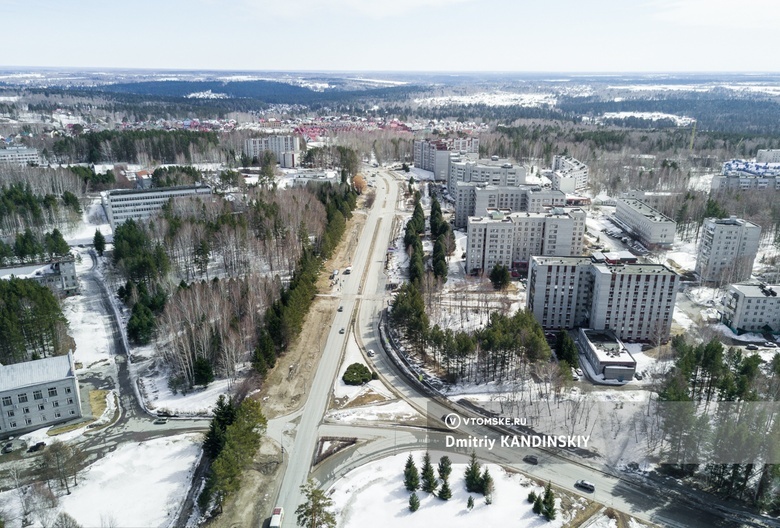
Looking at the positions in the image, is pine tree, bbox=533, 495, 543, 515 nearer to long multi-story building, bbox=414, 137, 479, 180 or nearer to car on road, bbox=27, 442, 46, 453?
car on road, bbox=27, 442, 46, 453

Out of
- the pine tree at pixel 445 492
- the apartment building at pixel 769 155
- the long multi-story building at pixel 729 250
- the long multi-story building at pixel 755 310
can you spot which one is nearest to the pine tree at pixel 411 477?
the pine tree at pixel 445 492

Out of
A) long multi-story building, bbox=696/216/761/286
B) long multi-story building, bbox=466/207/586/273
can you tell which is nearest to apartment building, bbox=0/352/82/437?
long multi-story building, bbox=466/207/586/273

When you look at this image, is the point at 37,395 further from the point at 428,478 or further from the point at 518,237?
the point at 518,237

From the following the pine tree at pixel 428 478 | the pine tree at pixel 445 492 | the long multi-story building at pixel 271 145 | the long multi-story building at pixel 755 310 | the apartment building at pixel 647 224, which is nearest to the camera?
the pine tree at pixel 445 492

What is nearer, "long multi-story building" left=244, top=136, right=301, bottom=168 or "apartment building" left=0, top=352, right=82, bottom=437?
"apartment building" left=0, top=352, right=82, bottom=437

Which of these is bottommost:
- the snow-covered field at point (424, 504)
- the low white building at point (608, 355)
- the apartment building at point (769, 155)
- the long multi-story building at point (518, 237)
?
the snow-covered field at point (424, 504)

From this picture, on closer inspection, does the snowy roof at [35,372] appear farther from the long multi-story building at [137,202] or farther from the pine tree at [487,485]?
the long multi-story building at [137,202]

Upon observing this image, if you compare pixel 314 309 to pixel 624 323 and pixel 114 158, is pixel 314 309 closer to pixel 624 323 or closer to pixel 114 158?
pixel 624 323
